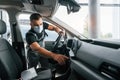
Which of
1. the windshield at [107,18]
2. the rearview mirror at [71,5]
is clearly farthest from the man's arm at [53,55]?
the windshield at [107,18]

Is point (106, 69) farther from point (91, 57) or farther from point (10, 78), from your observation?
point (10, 78)

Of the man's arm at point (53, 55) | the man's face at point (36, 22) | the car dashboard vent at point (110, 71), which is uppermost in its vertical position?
the man's face at point (36, 22)

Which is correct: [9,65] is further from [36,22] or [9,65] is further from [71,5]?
[71,5]

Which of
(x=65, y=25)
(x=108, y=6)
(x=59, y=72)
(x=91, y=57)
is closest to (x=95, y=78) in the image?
(x=91, y=57)

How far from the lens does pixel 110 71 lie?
140cm

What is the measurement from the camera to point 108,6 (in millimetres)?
7016

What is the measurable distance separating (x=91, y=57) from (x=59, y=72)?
34.0 inches

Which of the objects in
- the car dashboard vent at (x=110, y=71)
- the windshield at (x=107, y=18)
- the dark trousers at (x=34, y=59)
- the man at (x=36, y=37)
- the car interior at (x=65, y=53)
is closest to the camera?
the car dashboard vent at (x=110, y=71)

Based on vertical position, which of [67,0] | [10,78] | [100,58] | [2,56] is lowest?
[10,78]

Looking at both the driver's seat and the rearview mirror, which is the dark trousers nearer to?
the driver's seat

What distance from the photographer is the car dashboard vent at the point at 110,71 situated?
51.7 inches

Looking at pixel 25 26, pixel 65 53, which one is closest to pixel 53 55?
pixel 65 53

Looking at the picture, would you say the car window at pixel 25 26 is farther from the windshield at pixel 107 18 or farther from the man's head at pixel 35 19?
the windshield at pixel 107 18

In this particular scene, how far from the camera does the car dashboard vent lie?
1313 mm
